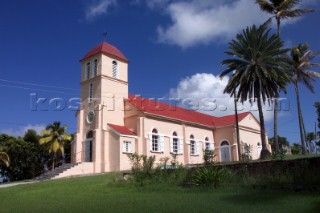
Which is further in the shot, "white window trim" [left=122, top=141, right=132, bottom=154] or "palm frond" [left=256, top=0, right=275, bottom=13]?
"palm frond" [left=256, top=0, right=275, bottom=13]

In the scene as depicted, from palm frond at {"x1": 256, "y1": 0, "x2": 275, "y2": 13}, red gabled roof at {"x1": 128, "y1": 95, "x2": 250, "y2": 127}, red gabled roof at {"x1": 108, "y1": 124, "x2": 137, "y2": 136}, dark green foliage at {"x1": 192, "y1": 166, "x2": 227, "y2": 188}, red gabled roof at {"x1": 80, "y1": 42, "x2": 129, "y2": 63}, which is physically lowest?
dark green foliage at {"x1": 192, "y1": 166, "x2": 227, "y2": 188}

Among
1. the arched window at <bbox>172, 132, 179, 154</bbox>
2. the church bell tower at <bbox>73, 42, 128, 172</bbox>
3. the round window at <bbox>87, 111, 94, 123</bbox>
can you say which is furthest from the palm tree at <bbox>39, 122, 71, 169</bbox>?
the arched window at <bbox>172, 132, 179, 154</bbox>

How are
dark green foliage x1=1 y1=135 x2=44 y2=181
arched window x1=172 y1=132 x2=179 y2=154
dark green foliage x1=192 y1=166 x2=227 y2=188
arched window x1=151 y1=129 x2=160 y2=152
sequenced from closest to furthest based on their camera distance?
1. dark green foliage x1=192 y1=166 x2=227 y2=188
2. arched window x1=151 y1=129 x2=160 y2=152
3. arched window x1=172 y1=132 x2=179 y2=154
4. dark green foliage x1=1 y1=135 x2=44 y2=181

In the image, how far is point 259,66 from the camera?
2877cm

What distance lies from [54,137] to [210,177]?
27.3m

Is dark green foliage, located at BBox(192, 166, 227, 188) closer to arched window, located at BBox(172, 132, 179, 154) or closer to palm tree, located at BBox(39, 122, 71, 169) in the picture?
arched window, located at BBox(172, 132, 179, 154)

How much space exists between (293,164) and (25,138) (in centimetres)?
3915

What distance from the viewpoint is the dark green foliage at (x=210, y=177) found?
15.3 m

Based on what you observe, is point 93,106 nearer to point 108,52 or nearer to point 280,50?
point 108,52

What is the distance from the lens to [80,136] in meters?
34.1

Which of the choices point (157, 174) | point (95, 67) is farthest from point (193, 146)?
point (157, 174)

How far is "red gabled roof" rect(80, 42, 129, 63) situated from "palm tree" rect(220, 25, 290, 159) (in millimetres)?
11922

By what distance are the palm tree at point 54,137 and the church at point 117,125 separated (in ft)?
17.7

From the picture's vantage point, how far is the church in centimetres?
3216
